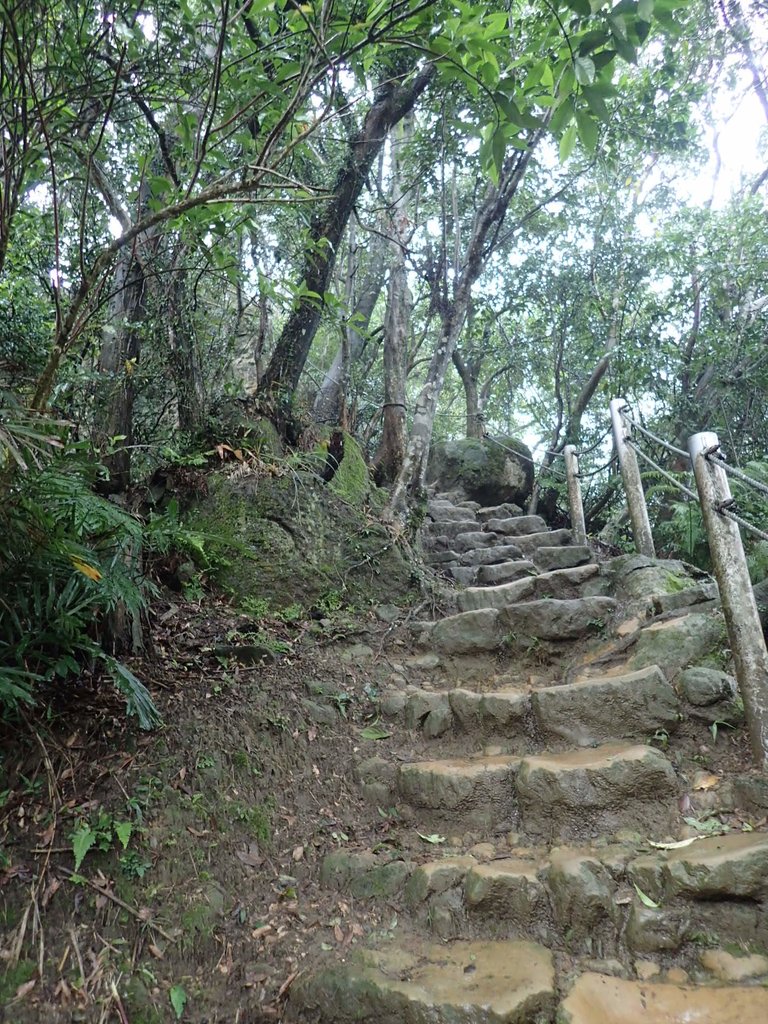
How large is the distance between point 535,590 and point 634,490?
1.15m

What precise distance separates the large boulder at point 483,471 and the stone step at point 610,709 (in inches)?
245

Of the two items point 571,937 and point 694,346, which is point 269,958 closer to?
point 571,937

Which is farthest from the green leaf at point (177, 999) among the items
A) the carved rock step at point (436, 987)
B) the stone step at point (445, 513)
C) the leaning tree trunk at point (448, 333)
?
the stone step at point (445, 513)

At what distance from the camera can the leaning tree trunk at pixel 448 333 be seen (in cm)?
615

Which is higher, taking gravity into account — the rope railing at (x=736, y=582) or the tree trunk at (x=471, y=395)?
the tree trunk at (x=471, y=395)

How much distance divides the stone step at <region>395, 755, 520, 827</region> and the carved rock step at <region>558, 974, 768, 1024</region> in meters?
0.83

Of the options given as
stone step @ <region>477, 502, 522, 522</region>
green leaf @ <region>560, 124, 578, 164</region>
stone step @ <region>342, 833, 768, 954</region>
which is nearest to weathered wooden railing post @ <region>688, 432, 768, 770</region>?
stone step @ <region>342, 833, 768, 954</region>

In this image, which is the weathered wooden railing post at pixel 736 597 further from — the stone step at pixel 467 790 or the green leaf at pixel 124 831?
the green leaf at pixel 124 831

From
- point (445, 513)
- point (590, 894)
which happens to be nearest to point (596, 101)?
point (590, 894)

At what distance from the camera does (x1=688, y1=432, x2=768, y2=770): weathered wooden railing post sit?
106 inches

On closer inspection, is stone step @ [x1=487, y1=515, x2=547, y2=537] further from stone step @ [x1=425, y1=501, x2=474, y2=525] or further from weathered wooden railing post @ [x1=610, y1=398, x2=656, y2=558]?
weathered wooden railing post @ [x1=610, y1=398, x2=656, y2=558]

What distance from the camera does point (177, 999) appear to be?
213 cm

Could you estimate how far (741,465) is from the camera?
6910 mm

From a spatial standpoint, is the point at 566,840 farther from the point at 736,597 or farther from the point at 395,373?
the point at 395,373
